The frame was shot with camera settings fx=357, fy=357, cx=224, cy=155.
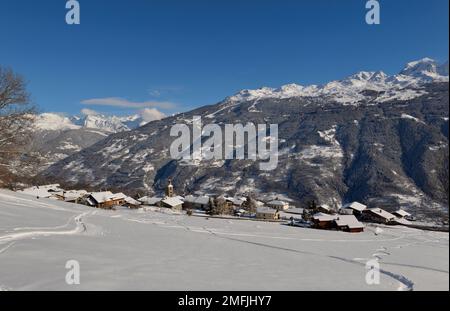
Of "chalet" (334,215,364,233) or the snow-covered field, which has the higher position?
the snow-covered field

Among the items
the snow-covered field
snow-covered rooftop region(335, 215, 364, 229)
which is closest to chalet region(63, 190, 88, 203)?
snow-covered rooftop region(335, 215, 364, 229)

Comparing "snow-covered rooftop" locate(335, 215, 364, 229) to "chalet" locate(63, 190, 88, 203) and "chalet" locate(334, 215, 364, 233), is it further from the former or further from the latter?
"chalet" locate(63, 190, 88, 203)

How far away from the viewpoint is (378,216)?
87062mm

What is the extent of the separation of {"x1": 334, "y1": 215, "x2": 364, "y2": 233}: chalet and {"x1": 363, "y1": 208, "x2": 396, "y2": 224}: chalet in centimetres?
3290

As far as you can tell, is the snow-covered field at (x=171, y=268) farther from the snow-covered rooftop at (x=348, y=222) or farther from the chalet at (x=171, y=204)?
the chalet at (x=171, y=204)

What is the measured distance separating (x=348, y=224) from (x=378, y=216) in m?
41.2

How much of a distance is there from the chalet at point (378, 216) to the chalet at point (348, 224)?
32.9m

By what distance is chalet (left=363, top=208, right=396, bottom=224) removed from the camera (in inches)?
3262

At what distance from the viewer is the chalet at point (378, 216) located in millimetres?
82863

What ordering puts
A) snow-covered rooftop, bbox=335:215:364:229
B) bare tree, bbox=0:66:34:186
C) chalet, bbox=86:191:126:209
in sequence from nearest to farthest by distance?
1. bare tree, bbox=0:66:34:186
2. snow-covered rooftop, bbox=335:215:364:229
3. chalet, bbox=86:191:126:209

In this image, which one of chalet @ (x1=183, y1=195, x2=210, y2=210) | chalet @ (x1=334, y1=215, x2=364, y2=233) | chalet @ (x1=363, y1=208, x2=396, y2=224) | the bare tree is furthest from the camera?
chalet @ (x1=183, y1=195, x2=210, y2=210)

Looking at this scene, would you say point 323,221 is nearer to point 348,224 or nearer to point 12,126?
point 348,224

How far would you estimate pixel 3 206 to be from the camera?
23250 millimetres

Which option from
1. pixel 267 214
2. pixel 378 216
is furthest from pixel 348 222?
pixel 378 216
